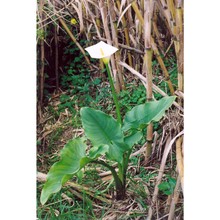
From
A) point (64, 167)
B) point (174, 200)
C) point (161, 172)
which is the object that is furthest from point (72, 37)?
point (174, 200)

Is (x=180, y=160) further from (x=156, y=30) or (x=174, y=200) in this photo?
(x=156, y=30)

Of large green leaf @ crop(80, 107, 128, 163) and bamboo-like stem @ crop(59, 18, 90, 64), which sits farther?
bamboo-like stem @ crop(59, 18, 90, 64)

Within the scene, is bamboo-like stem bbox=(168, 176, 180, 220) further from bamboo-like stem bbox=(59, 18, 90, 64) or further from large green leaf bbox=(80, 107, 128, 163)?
bamboo-like stem bbox=(59, 18, 90, 64)

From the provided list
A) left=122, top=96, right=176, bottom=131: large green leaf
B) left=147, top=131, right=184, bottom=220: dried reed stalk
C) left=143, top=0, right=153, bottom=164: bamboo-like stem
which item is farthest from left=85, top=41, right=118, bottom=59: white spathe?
left=147, top=131, right=184, bottom=220: dried reed stalk

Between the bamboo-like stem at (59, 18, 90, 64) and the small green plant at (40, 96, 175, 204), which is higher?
→ the bamboo-like stem at (59, 18, 90, 64)

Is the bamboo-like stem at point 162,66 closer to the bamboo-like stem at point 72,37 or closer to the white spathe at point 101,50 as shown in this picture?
the white spathe at point 101,50
